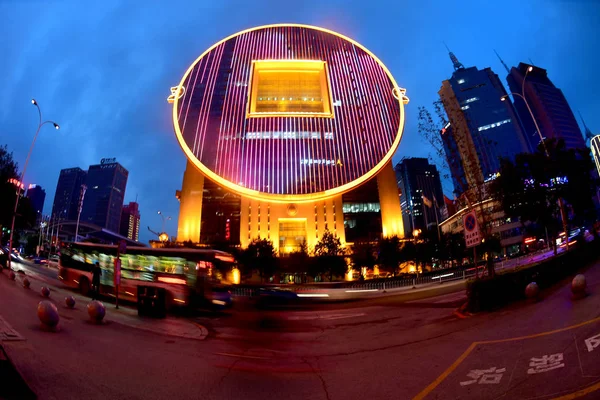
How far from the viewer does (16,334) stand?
6.16m

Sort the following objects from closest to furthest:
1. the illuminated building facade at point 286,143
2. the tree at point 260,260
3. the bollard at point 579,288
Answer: the bollard at point 579,288 → the tree at point 260,260 → the illuminated building facade at point 286,143

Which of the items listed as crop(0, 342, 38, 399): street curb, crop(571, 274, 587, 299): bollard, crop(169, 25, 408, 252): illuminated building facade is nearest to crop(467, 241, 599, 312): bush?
crop(571, 274, 587, 299): bollard

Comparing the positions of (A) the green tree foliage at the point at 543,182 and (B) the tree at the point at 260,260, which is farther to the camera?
(B) the tree at the point at 260,260

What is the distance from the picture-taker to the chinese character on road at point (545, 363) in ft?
14.7

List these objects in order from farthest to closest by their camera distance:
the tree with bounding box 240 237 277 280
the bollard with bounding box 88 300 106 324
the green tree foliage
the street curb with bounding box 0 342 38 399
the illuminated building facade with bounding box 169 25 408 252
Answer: the illuminated building facade with bounding box 169 25 408 252
the tree with bounding box 240 237 277 280
the green tree foliage
the bollard with bounding box 88 300 106 324
the street curb with bounding box 0 342 38 399

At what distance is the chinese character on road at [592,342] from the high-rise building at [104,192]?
17944 centimetres

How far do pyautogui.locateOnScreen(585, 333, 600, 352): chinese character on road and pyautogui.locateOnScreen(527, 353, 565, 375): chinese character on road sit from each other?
42cm

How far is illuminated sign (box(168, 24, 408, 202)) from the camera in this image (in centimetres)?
6300

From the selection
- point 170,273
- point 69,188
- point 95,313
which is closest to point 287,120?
point 170,273

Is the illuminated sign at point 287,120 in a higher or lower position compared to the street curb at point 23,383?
higher

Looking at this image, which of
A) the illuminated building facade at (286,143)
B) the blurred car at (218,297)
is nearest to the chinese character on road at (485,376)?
the blurred car at (218,297)

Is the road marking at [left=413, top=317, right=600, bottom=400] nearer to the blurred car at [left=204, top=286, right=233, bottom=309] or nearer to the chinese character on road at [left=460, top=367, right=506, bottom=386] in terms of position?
the chinese character on road at [left=460, top=367, right=506, bottom=386]

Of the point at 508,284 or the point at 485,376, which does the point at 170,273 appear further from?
the point at 508,284

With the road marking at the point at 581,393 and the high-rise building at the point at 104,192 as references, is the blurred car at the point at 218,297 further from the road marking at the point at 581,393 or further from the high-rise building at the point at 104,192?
the high-rise building at the point at 104,192
